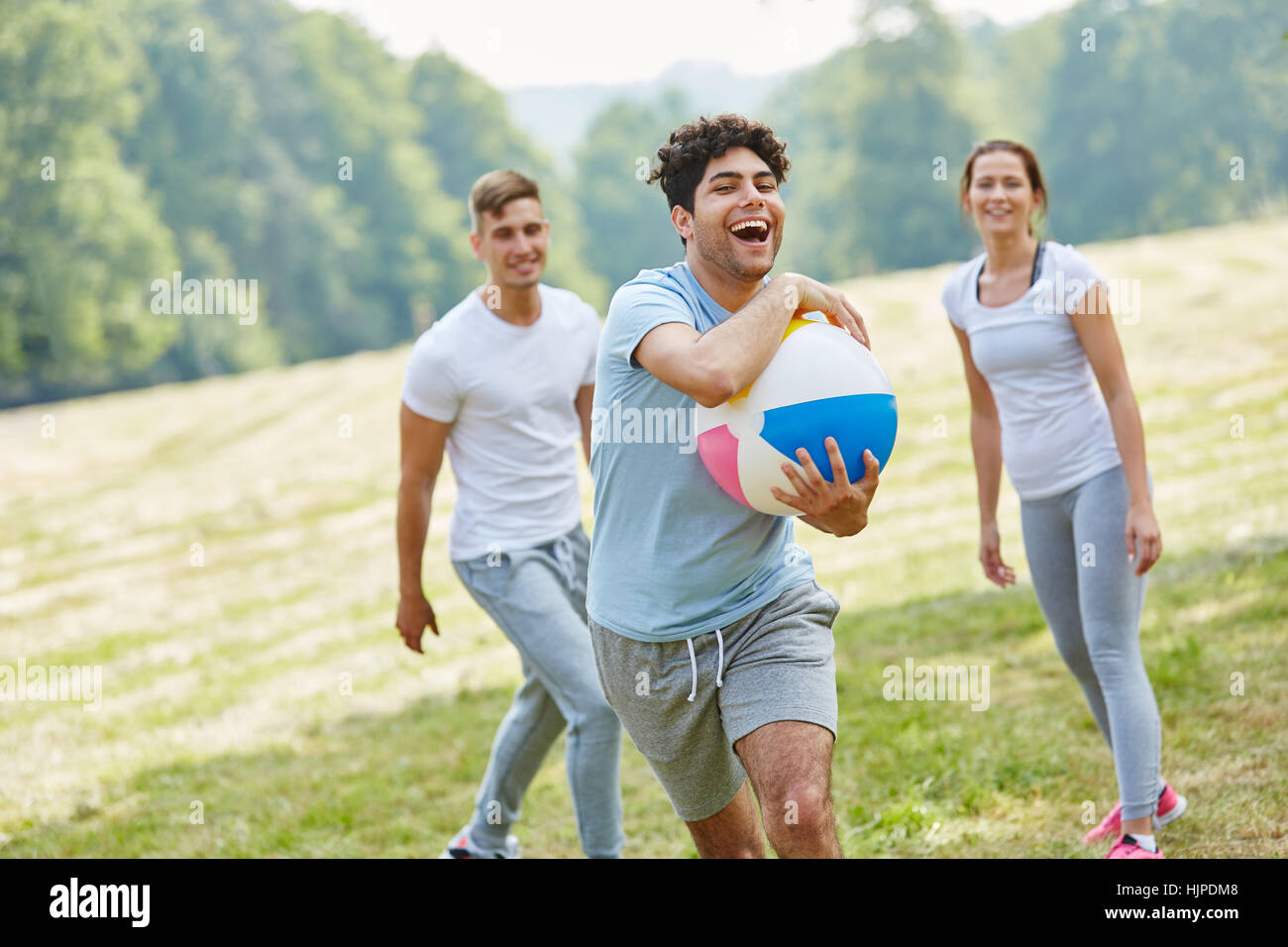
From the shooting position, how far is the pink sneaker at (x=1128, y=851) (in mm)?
4773

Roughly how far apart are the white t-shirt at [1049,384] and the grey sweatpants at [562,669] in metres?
1.81

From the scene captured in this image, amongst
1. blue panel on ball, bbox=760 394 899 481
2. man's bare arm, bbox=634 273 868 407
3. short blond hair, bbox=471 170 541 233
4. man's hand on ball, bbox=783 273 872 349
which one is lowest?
blue panel on ball, bbox=760 394 899 481

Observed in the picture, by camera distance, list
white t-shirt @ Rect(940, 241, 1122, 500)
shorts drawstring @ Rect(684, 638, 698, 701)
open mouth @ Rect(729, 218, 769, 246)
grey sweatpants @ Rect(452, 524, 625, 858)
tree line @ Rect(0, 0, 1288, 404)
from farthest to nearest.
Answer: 1. tree line @ Rect(0, 0, 1288, 404)
2. grey sweatpants @ Rect(452, 524, 625, 858)
3. white t-shirt @ Rect(940, 241, 1122, 500)
4. shorts drawstring @ Rect(684, 638, 698, 701)
5. open mouth @ Rect(729, 218, 769, 246)

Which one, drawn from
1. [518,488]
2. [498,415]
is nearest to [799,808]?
[518,488]

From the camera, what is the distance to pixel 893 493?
50.7 ft

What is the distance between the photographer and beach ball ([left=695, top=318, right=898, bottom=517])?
139 inches

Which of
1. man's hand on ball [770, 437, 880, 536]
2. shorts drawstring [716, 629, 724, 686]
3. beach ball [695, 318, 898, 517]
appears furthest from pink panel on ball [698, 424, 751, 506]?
shorts drawstring [716, 629, 724, 686]

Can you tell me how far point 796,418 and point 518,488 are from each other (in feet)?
6.83

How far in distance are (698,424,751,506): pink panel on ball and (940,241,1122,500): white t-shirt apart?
71.5 inches

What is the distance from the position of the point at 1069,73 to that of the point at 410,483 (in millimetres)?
67541

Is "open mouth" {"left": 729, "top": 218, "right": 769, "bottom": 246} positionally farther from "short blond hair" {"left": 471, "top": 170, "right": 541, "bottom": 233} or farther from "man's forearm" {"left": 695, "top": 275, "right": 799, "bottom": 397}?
"short blond hair" {"left": 471, "top": 170, "right": 541, "bottom": 233}

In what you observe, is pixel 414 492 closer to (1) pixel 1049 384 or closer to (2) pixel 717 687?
(2) pixel 717 687

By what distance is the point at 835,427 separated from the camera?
355cm
